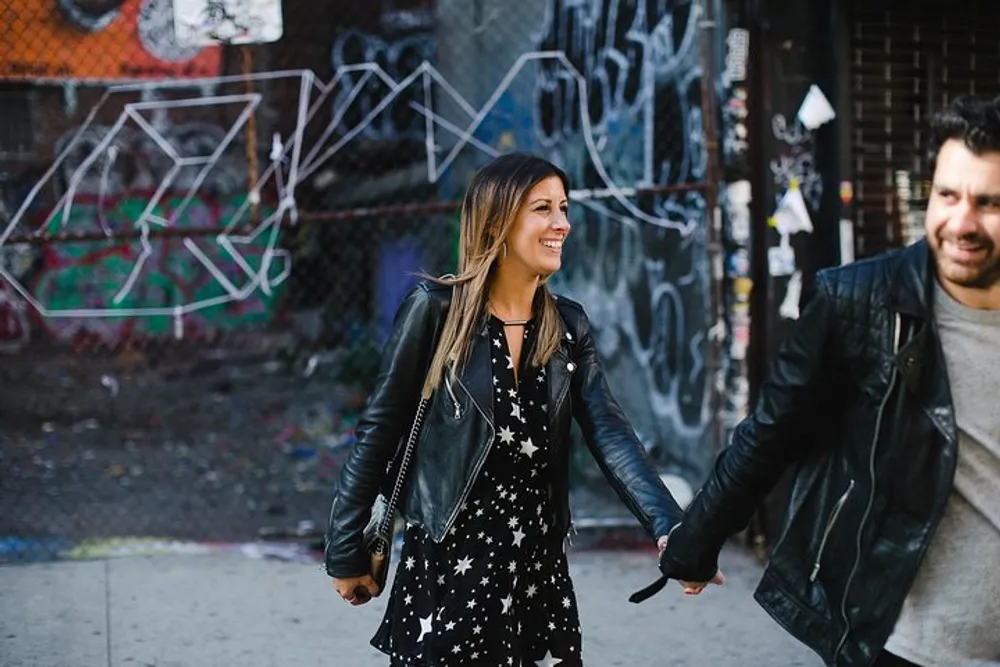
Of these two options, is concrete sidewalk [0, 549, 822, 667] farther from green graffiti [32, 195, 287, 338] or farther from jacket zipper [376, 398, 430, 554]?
jacket zipper [376, 398, 430, 554]

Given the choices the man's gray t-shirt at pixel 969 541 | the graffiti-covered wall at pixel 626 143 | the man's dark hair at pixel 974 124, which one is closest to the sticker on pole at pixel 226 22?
the graffiti-covered wall at pixel 626 143

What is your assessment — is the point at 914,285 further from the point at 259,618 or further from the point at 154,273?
the point at 154,273

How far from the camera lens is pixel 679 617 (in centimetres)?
568

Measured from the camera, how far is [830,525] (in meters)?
2.78

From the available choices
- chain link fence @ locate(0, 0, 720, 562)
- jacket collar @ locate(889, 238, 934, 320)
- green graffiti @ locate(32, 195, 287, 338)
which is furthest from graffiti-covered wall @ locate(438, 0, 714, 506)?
jacket collar @ locate(889, 238, 934, 320)

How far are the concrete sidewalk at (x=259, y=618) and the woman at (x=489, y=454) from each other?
168 cm

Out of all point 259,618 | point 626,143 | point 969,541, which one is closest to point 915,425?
point 969,541

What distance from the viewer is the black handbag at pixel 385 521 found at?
353cm

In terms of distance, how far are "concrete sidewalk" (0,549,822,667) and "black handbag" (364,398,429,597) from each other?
5.32 feet

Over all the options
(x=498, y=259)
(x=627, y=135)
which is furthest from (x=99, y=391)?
(x=498, y=259)

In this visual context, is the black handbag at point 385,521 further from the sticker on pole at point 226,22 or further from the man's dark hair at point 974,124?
the sticker on pole at point 226,22

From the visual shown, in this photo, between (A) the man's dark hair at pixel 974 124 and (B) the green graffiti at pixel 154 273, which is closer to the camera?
(A) the man's dark hair at pixel 974 124

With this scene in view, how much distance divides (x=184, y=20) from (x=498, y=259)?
3694 millimetres

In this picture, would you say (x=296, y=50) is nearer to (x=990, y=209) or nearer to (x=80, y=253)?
(x=80, y=253)
